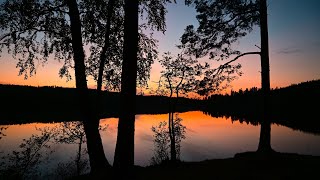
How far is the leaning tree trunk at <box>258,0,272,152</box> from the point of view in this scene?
1435 centimetres

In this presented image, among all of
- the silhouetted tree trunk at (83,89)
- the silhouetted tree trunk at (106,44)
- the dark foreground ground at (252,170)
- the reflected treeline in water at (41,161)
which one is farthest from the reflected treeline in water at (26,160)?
the silhouetted tree trunk at (106,44)

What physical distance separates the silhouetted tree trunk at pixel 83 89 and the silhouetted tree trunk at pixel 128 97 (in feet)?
15.1

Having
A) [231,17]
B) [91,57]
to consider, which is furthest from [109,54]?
[231,17]

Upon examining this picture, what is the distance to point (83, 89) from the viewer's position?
12.0 m

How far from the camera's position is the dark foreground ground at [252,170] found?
10.9 metres

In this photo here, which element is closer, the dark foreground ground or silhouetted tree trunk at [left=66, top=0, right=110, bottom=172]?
the dark foreground ground

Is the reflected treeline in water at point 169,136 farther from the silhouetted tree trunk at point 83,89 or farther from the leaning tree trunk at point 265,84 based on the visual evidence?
the silhouetted tree trunk at point 83,89

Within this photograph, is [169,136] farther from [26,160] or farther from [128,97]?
[128,97]

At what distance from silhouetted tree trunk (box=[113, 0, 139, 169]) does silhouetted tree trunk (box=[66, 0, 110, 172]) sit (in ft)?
15.1

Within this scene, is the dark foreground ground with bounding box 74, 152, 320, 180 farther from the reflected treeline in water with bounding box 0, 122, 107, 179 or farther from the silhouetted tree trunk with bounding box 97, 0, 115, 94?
the reflected treeline in water with bounding box 0, 122, 107, 179

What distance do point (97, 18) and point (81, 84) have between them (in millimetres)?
3528

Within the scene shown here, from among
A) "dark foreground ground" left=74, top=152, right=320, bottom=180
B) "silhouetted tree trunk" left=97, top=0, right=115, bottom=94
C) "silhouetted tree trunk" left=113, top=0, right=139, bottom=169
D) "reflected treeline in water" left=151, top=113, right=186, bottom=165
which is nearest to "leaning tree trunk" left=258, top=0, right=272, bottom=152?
"dark foreground ground" left=74, top=152, right=320, bottom=180

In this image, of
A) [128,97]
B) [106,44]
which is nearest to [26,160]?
[106,44]

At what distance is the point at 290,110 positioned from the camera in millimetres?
165000
